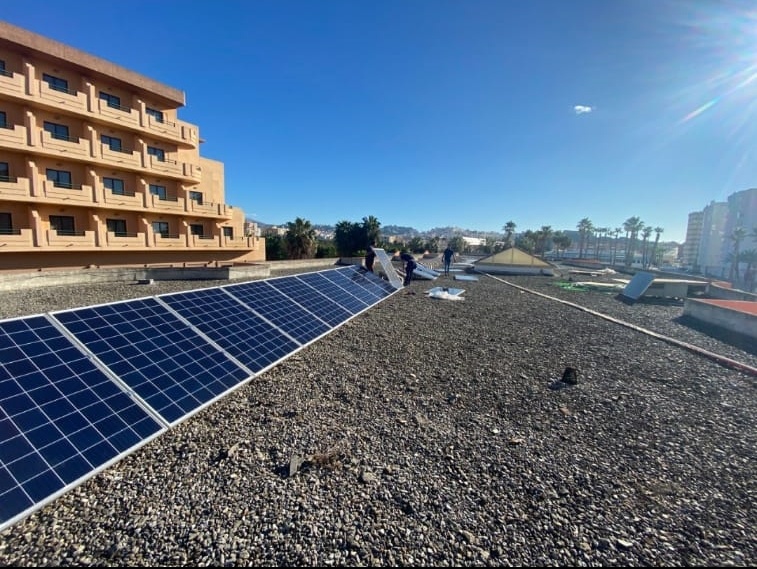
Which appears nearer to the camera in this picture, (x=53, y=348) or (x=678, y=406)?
(x=53, y=348)

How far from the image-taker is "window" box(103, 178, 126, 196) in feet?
92.3

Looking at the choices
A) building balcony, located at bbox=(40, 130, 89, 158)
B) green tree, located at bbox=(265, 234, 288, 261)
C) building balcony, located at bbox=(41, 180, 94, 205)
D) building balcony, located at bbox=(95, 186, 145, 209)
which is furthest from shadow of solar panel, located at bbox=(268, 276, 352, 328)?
green tree, located at bbox=(265, 234, 288, 261)

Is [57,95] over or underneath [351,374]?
over

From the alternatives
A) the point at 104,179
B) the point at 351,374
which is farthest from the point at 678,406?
the point at 104,179

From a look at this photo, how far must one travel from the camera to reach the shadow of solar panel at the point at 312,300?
10.9 meters

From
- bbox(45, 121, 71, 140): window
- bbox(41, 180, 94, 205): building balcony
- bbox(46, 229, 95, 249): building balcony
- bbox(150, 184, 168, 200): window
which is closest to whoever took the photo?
bbox(41, 180, 94, 205): building balcony

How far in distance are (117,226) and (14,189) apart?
6.90 metres

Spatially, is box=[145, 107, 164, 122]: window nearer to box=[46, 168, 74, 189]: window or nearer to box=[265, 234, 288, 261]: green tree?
box=[46, 168, 74, 189]: window

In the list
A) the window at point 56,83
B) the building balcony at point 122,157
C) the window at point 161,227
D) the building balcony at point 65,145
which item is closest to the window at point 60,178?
the building balcony at point 65,145

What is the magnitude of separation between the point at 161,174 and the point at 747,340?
1637 inches

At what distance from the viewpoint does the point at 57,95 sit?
24156 mm

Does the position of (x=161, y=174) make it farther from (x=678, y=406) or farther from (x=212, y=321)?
(x=678, y=406)

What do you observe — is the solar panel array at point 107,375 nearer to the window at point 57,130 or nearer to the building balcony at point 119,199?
the building balcony at point 119,199

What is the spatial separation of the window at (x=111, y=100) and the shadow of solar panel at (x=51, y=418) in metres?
33.3
